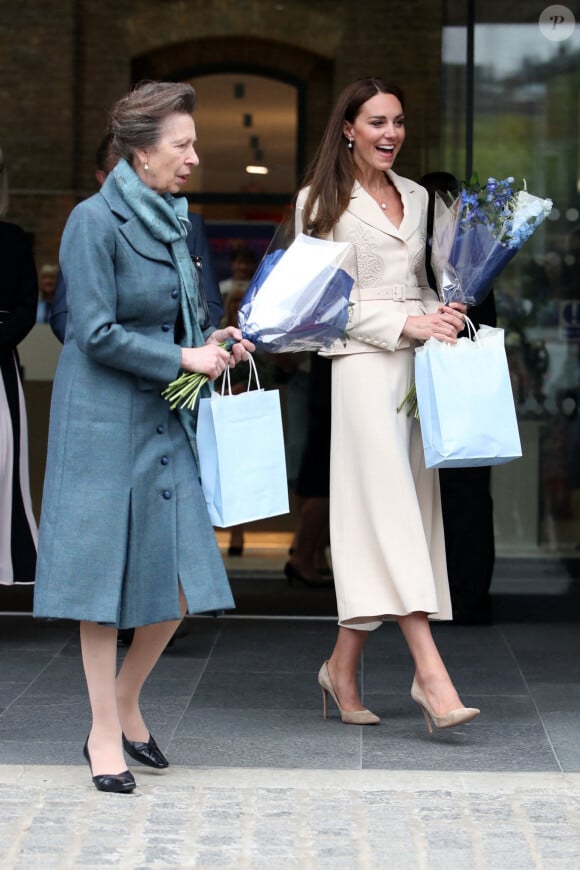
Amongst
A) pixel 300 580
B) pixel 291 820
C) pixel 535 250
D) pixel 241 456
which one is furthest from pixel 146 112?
pixel 300 580

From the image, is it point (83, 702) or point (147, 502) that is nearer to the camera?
point (147, 502)

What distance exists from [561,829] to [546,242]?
4.64m

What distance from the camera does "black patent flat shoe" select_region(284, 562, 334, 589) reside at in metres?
8.97

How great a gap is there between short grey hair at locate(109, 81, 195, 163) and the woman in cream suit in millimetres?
950

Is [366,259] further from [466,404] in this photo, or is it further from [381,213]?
[466,404]

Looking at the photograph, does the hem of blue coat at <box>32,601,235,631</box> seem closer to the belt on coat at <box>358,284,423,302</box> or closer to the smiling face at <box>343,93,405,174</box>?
the belt on coat at <box>358,284,423,302</box>

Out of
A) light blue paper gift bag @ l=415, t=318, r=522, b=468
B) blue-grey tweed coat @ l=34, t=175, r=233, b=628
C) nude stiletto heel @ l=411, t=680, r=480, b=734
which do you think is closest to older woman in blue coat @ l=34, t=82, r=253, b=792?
blue-grey tweed coat @ l=34, t=175, r=233, b=628

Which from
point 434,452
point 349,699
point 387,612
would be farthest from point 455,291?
point 349,699

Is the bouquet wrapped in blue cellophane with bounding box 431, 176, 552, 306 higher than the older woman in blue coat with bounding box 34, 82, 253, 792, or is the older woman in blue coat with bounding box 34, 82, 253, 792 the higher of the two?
the bouquet wrapped in blue cellophane with bounding box 431, 176, 552, 306

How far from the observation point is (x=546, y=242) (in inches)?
329

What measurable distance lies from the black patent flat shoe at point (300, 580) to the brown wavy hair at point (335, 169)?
12.5 feet

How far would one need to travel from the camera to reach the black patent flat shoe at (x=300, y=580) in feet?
29.4

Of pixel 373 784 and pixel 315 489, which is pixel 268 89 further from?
pixel 373 784

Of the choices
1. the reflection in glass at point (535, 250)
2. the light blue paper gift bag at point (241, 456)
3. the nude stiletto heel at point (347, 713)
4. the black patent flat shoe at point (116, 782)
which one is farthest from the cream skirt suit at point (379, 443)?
the reflection in glass at point (535, 250)
